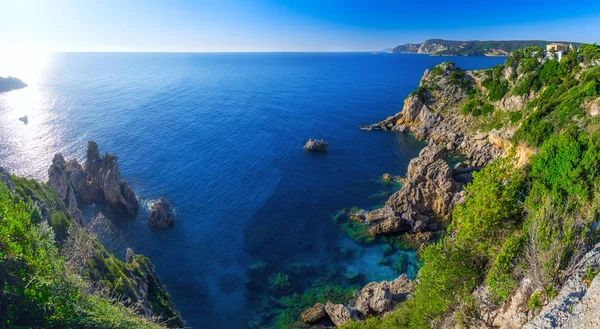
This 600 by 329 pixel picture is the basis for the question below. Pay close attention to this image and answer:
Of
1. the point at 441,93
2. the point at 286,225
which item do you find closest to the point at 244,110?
the point at 441,93

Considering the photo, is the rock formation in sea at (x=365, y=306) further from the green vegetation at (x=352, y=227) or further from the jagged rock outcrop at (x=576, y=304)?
the jagged rock outcrop at (x=576, y=304)

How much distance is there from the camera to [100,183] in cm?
5953

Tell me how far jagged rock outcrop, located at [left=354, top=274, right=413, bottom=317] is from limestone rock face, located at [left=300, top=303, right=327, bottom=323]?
→ 152 inches

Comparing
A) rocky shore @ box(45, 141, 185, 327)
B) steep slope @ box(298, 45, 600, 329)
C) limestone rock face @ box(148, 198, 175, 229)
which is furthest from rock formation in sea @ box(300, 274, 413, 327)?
limestone rock face @ box(148, 198, 175, 229)

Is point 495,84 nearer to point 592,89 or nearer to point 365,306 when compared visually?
point 592,89

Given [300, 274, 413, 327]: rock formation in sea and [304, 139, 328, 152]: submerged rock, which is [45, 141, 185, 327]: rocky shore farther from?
[304, 139, 328, 152]: submerged rock

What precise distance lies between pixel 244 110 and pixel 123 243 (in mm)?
83990

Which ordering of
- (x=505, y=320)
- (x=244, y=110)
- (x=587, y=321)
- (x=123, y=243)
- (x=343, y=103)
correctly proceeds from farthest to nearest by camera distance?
(x=343, y=103)
(x=244, y=110)
(x=123, y=243)
(x=505, y=320)
(x=587, y=321)

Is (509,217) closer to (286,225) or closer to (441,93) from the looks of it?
(286,225)

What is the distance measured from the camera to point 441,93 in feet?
326

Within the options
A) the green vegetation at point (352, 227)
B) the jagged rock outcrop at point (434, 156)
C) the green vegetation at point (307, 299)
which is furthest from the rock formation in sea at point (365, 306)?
the jagged rock outcrop at point (434, 156)

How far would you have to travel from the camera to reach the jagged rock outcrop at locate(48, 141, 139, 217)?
186ft

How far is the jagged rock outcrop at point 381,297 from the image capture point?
35.0 metres

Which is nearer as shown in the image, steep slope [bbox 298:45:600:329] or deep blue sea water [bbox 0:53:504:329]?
steep slope [bbox 298:45:600:329]
